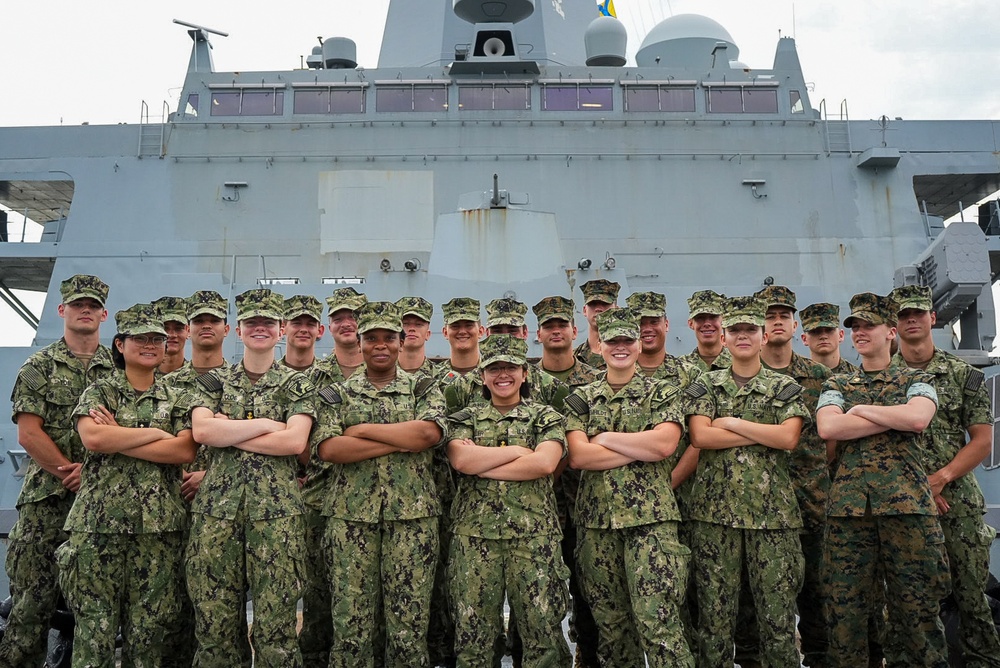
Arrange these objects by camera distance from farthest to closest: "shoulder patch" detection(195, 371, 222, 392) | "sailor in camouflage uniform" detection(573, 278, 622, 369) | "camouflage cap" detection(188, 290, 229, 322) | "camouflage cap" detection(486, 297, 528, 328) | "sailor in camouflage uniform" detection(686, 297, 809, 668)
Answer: "sailor in camouflage uniform" detection(573, 278, 622, 369) < "camouflage cap" detection(486, 297, 528, 328) < "camouflage cap" detection(188, 290, 229, 322) < "shoulder patch" detection(195, 371, 222, 392) < "sailor in camouflage uniform" detection(686, 297, 809, 668)

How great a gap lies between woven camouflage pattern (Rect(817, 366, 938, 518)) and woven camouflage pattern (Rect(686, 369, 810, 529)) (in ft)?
0.68

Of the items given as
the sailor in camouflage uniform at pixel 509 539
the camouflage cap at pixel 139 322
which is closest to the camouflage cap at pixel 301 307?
the camouflage cap at pixel 139 322

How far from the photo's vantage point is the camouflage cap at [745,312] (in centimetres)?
379

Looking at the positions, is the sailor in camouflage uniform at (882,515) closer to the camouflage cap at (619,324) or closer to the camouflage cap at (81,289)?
the camouflage cap at (619,324)

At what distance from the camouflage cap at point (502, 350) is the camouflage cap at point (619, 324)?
37 centimetres

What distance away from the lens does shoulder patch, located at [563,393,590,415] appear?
3639 mm

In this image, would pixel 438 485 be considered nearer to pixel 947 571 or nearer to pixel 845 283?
pixel 947 571

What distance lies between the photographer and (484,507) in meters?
3.43

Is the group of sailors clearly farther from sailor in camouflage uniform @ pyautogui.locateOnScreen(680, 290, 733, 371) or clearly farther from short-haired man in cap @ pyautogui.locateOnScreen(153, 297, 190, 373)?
sailor in camouflage uniform @ pyautogui.locateOnScreen(680, 290, 733, 371)

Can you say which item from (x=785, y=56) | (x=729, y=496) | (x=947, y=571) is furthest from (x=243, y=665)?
(x=785, y=56)

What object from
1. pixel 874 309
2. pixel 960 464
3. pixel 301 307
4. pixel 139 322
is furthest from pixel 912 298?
pixel 139 322

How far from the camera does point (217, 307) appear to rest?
3895mm

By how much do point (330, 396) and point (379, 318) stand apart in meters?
0.39

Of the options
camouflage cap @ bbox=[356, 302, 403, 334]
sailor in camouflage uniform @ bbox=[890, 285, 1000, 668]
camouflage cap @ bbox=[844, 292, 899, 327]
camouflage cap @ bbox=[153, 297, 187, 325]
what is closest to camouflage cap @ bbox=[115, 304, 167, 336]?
camouflage cap @ bbox=[153, 297, 187, 325]
